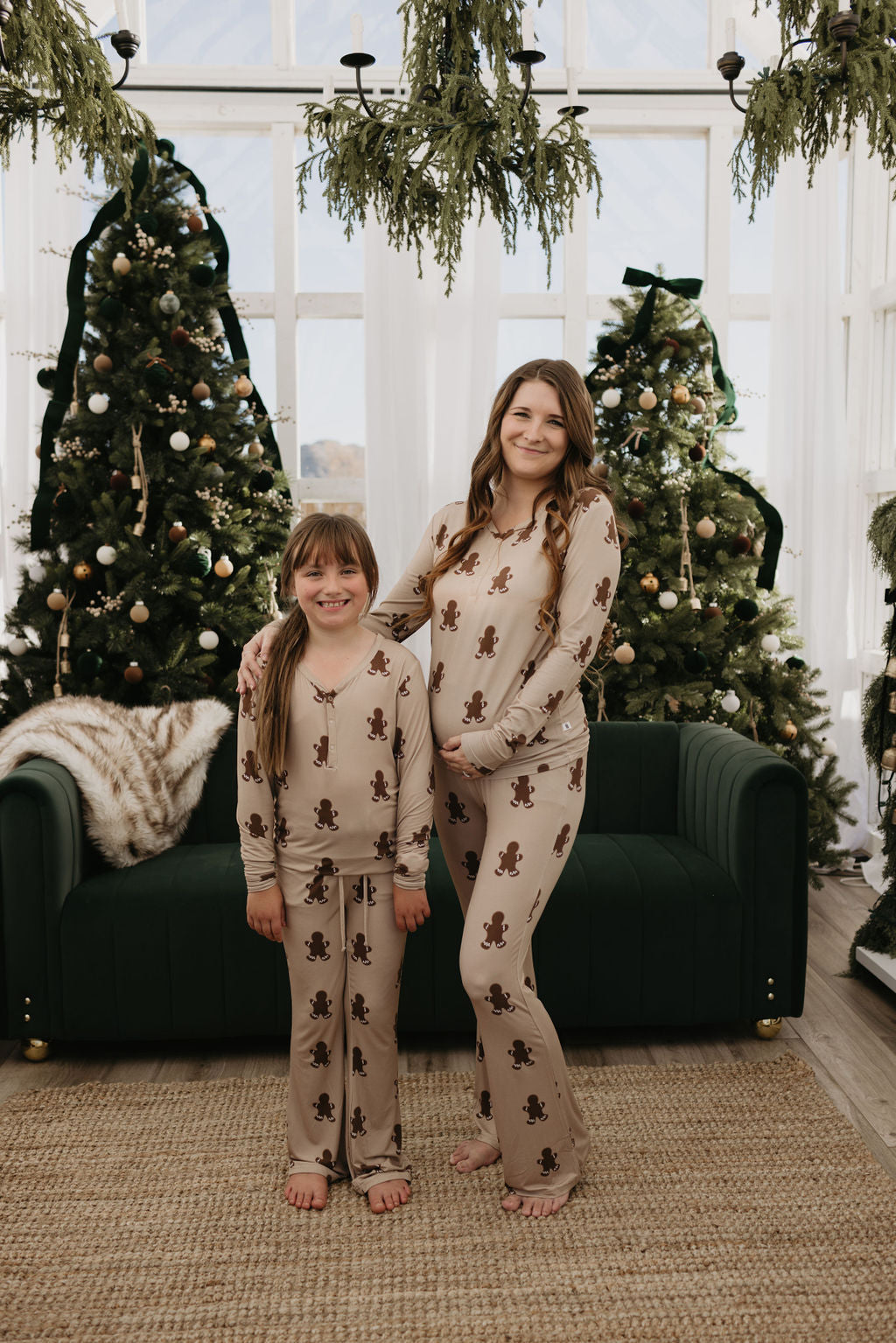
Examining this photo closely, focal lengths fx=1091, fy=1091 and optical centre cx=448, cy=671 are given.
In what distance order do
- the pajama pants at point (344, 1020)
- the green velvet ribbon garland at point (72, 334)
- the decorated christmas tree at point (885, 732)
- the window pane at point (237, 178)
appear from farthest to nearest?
the window pane at point (237, 178) < the green velvet ribbon garland at point (72, 334) < the decorated christmas tree at point (885, 732) < the pajama pants at point (344, 1020)

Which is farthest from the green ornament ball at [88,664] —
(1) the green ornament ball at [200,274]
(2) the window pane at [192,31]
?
(2) the window pane at [192,31]

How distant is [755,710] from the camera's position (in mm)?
4035

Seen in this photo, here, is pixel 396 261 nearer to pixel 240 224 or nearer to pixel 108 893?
pixel 240 224

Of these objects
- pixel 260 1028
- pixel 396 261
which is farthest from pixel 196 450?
pixel 260 1028

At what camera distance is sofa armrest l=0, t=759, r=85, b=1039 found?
110 inches

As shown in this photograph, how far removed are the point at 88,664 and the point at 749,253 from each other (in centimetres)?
353

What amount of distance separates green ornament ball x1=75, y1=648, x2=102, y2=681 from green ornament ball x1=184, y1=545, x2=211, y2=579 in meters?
0.43

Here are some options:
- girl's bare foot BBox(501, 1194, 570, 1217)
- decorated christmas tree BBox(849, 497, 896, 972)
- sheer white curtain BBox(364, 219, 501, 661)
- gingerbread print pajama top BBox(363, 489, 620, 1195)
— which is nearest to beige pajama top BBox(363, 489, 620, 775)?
gingerbread print pajama top BBox(363, 489, 620, 1195)

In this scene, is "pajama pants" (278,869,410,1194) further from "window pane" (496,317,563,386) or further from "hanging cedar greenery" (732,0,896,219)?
"window pane" (496,317,563,386)

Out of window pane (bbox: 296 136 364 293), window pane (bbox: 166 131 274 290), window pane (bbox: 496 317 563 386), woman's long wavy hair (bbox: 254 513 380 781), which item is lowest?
woman's long wavy hair (bbox: 254 513 380 781)

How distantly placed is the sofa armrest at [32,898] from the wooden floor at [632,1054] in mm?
146

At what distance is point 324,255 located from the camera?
16.3ft

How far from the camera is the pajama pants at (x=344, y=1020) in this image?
84.8 inches

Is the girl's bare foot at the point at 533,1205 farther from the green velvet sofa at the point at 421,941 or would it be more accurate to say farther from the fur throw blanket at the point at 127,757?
the fur throw blanket at the point at 127,757
